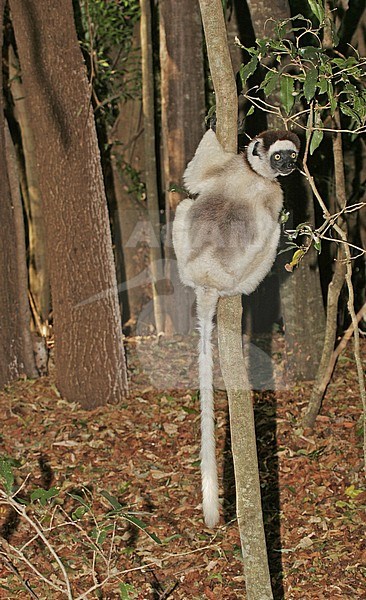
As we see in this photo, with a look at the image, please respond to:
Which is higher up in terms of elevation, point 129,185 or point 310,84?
point 310,84

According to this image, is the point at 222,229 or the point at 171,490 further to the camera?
the point at 171,490

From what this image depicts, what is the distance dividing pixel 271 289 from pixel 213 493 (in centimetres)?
353

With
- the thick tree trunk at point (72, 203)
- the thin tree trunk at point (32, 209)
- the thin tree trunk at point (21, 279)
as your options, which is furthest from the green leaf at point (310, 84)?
the thin tree trunk at point (32, 209)

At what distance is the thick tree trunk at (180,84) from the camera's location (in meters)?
6.39

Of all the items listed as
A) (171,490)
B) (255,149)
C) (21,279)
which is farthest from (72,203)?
(255,149)

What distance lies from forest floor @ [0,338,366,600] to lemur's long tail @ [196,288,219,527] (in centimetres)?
40

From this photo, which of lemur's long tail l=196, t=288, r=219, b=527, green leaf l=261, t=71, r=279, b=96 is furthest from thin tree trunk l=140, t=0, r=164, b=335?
green leaf l=261, t=71, r=279, b=96

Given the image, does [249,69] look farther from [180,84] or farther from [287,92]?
[180,84]

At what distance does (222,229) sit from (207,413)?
73 centimetres

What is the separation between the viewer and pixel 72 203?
18.2 ft

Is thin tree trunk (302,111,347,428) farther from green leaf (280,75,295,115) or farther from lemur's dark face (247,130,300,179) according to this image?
green leaf (280,75,295,115)

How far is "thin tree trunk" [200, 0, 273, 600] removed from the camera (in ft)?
8.86

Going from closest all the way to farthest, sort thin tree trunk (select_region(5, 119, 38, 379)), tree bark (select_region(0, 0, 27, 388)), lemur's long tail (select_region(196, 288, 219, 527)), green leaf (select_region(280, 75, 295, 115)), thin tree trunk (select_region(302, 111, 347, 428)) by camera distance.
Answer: green leaf (select_region(280, 75, 295, 115)) < lemur's long tail (select_region(196, 288, 219, 527)) < thin tree trunk (select_region(302, 111, 347, 428)) < tree bark (select_region(0, 0, 27, 388)) < thin tree trunk (select_region(5, 119, 38, 379))

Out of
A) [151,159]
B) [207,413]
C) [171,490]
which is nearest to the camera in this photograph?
[207,413]
